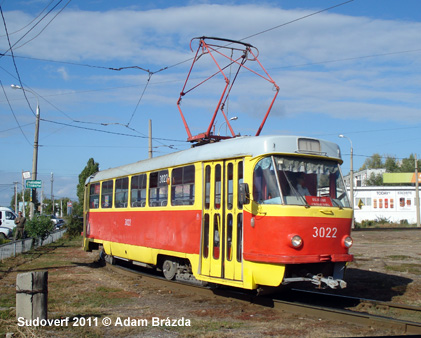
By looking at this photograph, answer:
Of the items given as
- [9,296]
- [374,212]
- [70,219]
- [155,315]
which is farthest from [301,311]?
[374,212]

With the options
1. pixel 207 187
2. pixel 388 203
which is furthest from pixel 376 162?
pixel 207 187

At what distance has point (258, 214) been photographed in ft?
29.1

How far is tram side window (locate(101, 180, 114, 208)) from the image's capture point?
1622cm

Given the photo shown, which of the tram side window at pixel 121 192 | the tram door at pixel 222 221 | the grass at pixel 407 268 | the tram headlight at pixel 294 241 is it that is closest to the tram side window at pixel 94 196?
the tram side window at pixel 121 192

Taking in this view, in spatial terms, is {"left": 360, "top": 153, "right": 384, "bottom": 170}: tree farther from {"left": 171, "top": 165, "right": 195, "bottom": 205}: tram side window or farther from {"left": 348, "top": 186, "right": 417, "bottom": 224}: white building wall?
{"left": 171, "top": 165, "right": 195, "bottom": 205}: tram side window

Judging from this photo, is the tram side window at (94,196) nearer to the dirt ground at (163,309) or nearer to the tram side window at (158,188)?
the dirt ground at (163,309)

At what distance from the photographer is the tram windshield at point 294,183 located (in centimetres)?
884

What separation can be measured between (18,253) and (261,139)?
14173 mm

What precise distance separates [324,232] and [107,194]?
9.40 m

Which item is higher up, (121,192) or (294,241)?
(121,192)

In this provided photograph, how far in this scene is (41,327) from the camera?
7129 mm

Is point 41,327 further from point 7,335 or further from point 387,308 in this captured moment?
point 387,308

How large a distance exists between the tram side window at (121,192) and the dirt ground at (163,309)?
2.03m

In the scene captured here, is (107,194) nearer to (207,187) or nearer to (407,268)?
(207,187)
